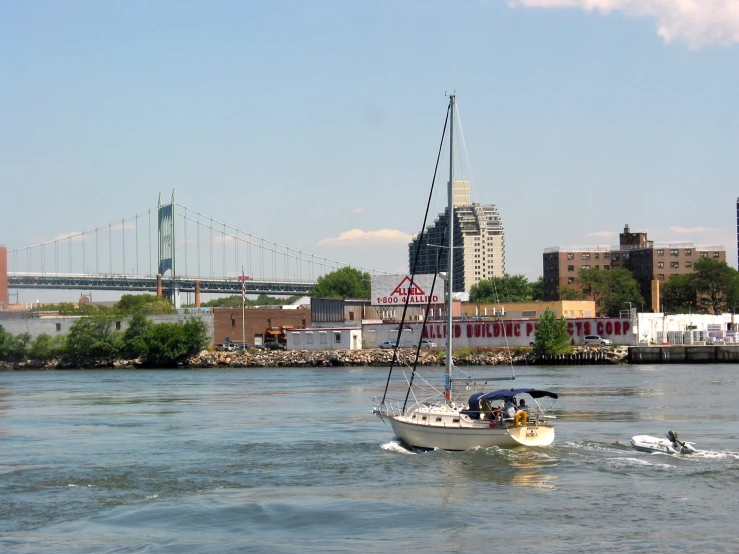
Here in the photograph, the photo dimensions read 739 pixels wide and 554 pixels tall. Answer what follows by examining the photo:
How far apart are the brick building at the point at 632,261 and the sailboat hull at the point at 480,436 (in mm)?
156144

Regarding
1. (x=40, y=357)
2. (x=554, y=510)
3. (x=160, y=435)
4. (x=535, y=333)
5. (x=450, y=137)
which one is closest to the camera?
(x=554, y=510)

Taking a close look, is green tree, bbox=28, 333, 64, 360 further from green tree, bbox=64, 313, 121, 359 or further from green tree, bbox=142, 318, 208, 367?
green tree, bbox=142, 318, 208, 367

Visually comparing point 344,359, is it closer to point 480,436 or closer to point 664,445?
point 480,436

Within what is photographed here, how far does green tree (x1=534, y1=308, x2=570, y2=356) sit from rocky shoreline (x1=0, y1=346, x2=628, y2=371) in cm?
80

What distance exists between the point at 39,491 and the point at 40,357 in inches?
3939

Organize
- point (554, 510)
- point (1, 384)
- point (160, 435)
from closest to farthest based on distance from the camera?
1. point (554, 510)
2. point (160, 435)
3. point (1, 384)

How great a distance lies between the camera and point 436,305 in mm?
116188

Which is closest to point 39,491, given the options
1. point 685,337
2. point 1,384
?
point 1,384

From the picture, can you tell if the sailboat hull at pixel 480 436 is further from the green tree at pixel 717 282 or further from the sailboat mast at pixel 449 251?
the green tree at pixel 717 282

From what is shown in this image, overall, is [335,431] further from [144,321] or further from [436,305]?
[144,321]

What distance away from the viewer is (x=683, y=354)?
101938 millimetres

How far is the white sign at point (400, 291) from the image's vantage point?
368ft

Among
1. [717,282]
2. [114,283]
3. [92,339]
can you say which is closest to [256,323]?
[92,339]

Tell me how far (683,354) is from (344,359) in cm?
3480
